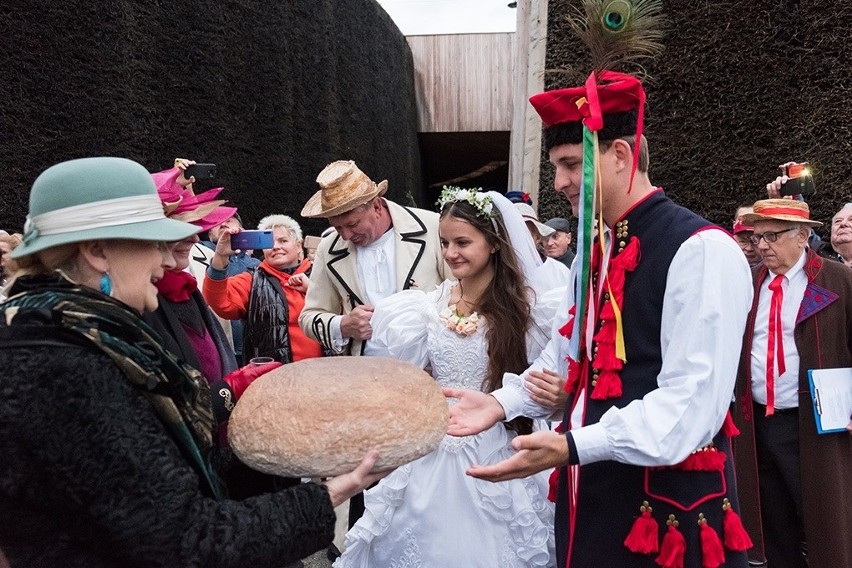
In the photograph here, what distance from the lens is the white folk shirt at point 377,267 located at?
11.9 ft

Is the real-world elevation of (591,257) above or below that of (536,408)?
above

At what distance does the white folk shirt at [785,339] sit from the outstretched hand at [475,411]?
1.87 metres

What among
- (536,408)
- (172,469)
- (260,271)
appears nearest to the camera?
(172,469)

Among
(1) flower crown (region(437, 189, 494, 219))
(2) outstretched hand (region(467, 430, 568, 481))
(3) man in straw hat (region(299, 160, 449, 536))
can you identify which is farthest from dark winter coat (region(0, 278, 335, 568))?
(3) man in straw hat (region(299, 160, 449, 536))

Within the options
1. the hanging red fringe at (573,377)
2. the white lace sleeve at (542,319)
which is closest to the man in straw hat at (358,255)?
the white lace sleeve at (542,319)

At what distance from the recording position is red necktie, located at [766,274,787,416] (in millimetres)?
3295

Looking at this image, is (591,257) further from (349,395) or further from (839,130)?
(839,130)

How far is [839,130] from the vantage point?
5715mm

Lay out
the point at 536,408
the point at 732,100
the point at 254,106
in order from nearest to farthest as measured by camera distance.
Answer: the point at 536,408 < the point at 732,100 < the point at 254,106

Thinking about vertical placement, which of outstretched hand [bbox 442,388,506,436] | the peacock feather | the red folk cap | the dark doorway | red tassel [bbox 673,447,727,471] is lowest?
the dark doorway

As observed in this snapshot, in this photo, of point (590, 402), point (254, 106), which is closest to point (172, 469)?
point (590, 402)

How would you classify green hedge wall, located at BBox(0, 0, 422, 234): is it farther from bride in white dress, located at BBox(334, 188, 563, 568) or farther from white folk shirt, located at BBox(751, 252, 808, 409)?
white folk shirt, located at BBox(751, 252, 808, 409)

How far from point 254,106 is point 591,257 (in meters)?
8.24

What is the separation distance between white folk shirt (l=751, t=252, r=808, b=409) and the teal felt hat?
3042 millimetres
